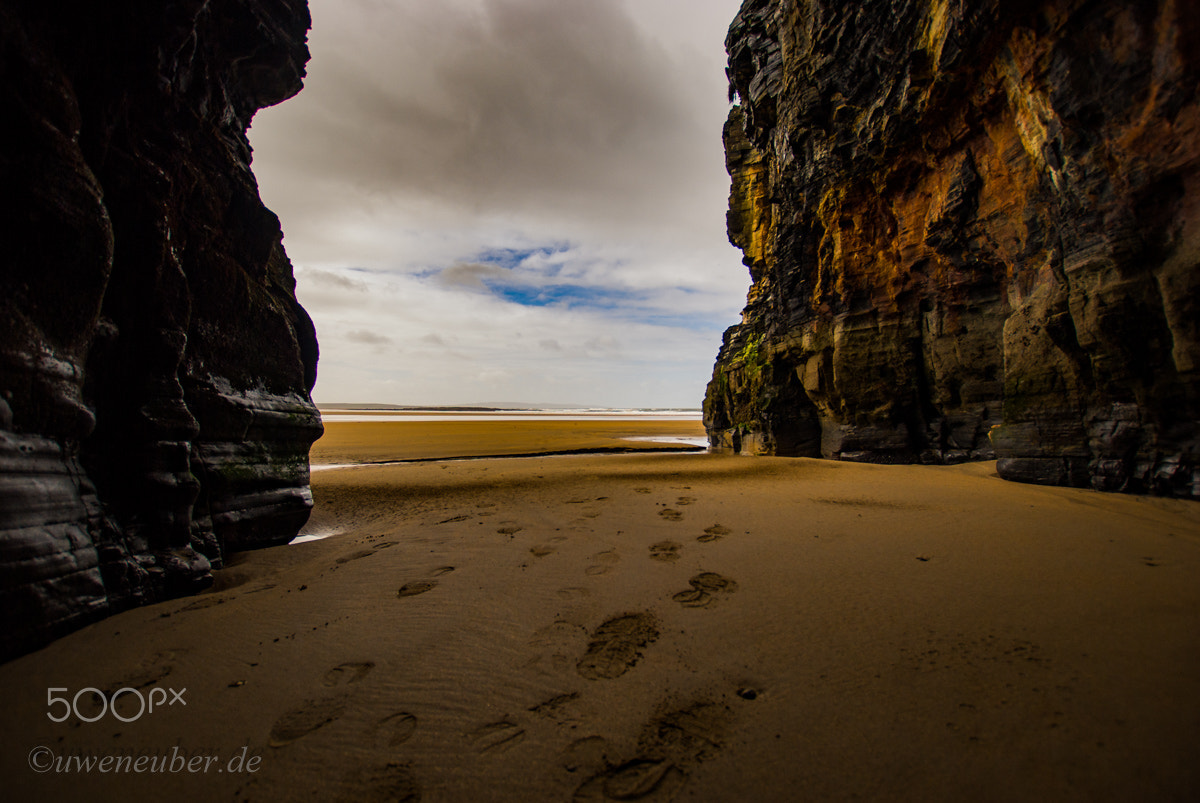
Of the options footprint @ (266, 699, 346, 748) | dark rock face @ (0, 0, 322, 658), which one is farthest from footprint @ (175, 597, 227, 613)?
footprint @ (266, 699, 346, 748)

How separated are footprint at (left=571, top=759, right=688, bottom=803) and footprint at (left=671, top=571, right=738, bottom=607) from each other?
141 centimetres

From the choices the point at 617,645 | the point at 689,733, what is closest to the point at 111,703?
the point at 617,645

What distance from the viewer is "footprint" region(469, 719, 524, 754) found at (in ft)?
6.29

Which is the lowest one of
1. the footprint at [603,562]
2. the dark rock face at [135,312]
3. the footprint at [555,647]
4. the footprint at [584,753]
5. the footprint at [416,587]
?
the footprint at [584,753]

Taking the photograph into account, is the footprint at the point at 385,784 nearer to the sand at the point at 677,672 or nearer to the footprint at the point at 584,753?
the sand at the point at 677,672

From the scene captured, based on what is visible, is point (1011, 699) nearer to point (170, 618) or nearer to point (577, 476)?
point (170, 618)

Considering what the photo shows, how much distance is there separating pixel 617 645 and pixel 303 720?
1.65 meters

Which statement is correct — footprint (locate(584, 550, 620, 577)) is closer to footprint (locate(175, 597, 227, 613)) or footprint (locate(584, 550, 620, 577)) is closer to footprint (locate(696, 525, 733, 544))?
footprint (locate(696, 525, 733, 544))

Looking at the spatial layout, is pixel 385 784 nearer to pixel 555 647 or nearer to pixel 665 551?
pixel 555 647

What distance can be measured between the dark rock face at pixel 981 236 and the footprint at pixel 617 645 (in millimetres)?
7300

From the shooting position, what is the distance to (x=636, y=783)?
1.72 m

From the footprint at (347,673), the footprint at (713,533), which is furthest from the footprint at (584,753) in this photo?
the footprint at (713,533)

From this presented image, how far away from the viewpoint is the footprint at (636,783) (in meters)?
1.66

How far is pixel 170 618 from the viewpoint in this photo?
3174mm
